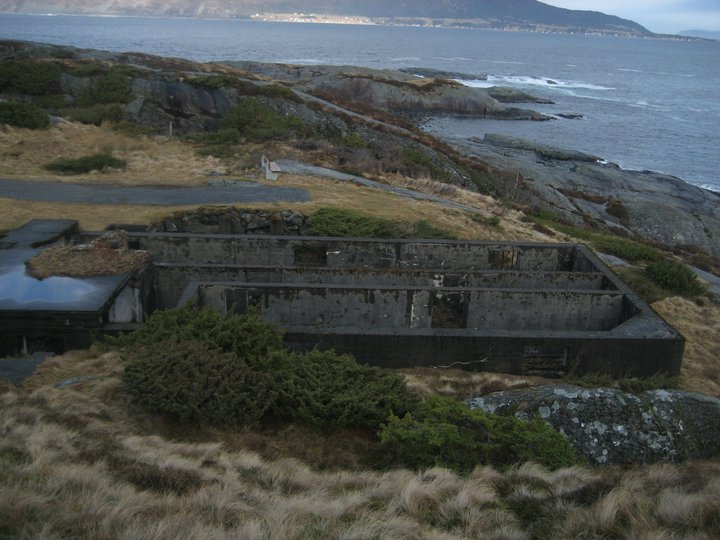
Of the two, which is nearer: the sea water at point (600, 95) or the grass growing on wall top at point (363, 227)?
the grass growing on wall top at point (363, 227)

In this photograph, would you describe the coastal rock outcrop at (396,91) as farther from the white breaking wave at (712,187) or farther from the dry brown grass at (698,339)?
the dry brown grass at (698,339)

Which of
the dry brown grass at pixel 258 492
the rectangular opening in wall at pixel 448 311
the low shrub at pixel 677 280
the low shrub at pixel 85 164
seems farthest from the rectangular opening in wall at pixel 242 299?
the low shrub at pixel 85 164

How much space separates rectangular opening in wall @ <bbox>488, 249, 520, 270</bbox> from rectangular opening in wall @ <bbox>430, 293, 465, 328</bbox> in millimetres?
3523

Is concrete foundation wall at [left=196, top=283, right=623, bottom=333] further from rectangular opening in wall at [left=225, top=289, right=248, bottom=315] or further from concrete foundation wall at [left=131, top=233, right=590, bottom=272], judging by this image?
concrete foundation wall at [left=131, top=233, right=590, bottom=272]

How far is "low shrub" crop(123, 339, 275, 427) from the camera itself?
8.48 m

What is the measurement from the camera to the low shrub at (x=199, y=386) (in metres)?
8.48

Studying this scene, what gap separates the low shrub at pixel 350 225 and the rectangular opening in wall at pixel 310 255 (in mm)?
2296

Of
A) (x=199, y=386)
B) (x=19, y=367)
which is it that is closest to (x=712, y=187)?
(x=199, y=386)

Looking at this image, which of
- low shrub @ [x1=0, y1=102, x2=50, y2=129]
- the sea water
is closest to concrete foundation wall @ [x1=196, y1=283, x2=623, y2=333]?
low shrub @ [x1=0, y1=102, x2=50, y2=129]

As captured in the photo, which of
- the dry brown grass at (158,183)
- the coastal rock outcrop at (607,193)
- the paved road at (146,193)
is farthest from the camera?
the coastal rock outcrop at (607,193)

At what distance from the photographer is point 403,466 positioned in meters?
8.08

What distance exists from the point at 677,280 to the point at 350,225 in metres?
9.61

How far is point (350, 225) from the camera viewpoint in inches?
728

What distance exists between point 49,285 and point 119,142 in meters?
15.6
